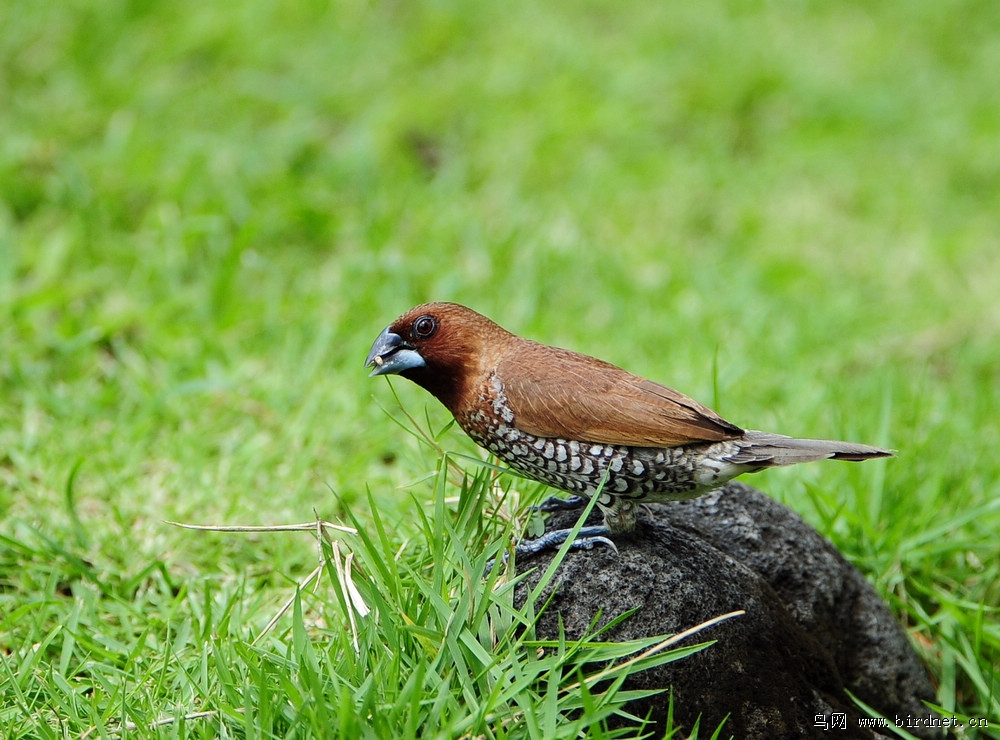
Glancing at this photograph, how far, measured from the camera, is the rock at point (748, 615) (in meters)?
3.04

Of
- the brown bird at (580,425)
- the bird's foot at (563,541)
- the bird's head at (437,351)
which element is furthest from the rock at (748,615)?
the bird's head at (437,351)

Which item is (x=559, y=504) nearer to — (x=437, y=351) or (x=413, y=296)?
(x=437, y=351)

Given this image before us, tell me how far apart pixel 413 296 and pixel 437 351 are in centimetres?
289

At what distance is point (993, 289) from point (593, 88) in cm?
330

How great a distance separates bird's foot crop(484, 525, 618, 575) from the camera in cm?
323

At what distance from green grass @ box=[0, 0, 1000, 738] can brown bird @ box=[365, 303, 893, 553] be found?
1.00ft

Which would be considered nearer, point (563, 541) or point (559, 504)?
point (563, 541)

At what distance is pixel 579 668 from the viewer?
279cm

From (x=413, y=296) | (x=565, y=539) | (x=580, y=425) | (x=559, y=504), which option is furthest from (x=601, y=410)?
(x=413, y=296)

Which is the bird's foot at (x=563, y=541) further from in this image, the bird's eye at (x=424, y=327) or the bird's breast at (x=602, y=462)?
the bird's eye at (x=424, y=327)

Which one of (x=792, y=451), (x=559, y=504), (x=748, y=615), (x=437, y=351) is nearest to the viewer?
(x=792, y=451)

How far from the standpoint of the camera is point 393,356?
333 centimetres

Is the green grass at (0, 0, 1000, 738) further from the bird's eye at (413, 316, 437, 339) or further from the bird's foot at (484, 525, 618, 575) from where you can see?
the bird's eye at (413, 316, 437, 339)

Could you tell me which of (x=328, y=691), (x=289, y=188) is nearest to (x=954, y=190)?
(x=289, y=188)
